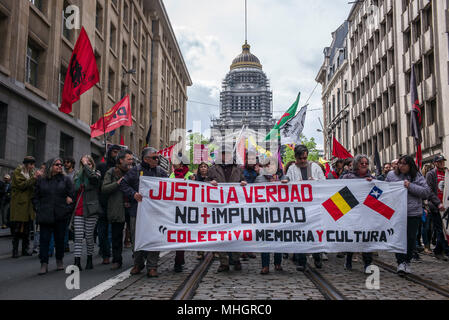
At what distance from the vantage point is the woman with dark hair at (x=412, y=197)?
6594 mm

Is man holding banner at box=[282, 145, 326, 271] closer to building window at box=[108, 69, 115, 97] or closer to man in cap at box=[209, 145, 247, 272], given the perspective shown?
man in cap at box=[209, 145, 247, 272]

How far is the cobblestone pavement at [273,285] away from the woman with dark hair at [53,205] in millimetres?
1615

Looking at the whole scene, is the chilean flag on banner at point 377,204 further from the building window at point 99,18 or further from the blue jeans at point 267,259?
the building window at point 99,18

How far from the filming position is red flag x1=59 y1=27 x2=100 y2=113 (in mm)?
10023

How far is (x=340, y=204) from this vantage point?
6879 mm

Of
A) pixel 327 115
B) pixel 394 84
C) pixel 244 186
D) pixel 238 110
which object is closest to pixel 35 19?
pixel 244 186

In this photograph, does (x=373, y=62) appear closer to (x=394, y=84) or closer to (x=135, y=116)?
(x=394, y=84)

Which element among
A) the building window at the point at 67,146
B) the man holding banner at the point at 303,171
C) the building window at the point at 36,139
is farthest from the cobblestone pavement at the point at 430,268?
the building window at the point at 67,146

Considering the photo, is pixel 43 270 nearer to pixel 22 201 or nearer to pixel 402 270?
pixel 22 201

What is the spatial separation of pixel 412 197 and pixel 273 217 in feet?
7.22

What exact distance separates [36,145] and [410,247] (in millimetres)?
14499

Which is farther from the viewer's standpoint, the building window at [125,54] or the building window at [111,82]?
the building window at [125,54]

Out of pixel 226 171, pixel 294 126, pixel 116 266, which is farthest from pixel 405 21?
pixel 116 266
